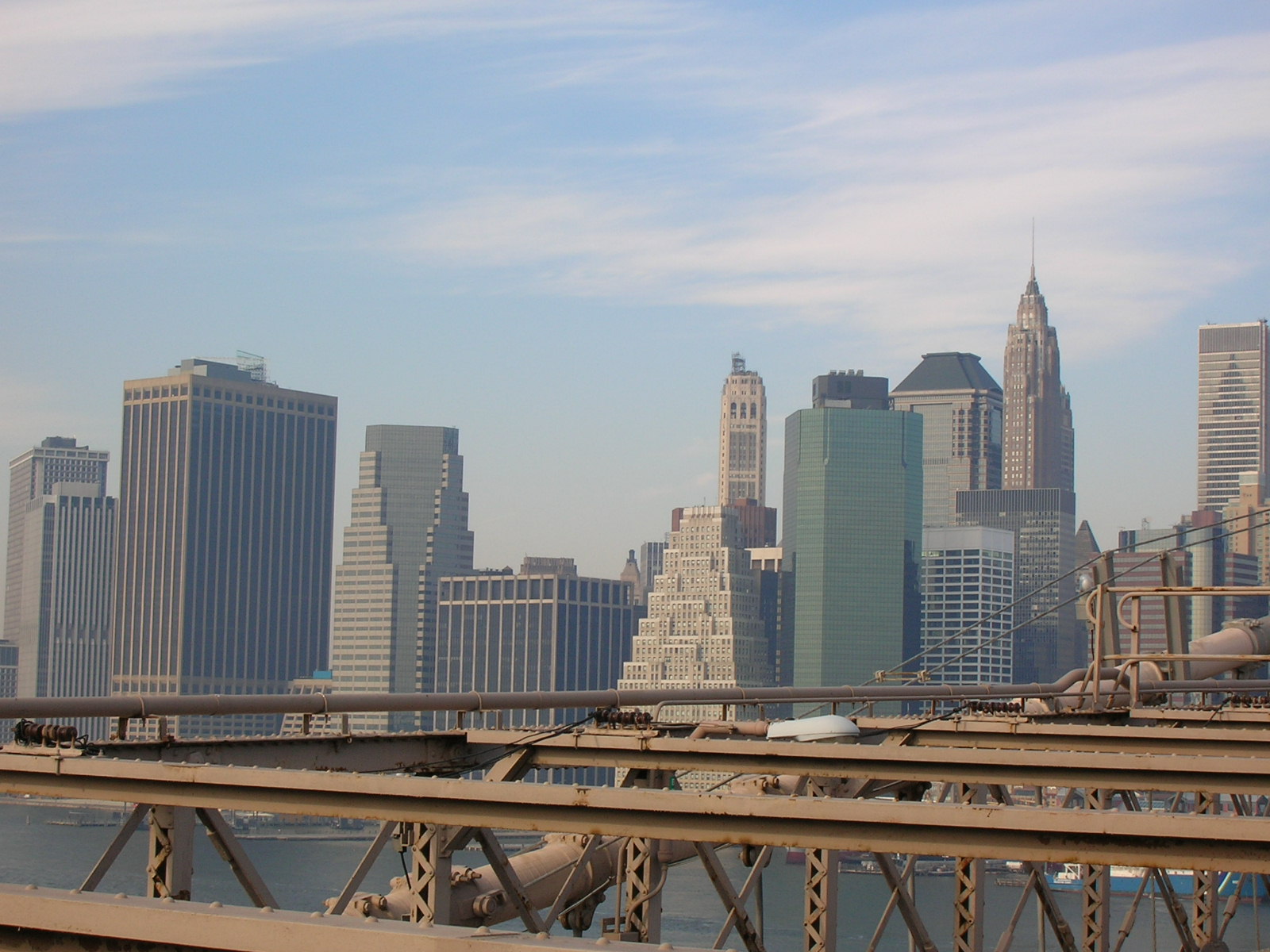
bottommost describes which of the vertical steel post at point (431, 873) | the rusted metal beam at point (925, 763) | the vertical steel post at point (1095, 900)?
the vertical steel post at point (1095, 900)

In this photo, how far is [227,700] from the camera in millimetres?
13258

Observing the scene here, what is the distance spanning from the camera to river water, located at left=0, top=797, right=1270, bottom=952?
3939 inches

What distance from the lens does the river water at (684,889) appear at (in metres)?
100

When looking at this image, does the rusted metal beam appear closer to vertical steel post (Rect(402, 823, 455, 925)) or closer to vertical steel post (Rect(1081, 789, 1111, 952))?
vertical steel post (Rect(402, 823, 455, 925))

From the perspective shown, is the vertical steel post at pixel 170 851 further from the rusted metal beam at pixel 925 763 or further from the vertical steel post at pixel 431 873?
the rusted metal beam at pixel 925 763

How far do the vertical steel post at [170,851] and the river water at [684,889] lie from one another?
63.1 metres

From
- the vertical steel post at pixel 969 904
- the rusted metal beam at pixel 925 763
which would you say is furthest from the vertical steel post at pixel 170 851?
the vertical steel post at pixel 969 904

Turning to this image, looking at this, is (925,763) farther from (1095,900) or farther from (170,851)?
(1095,900)

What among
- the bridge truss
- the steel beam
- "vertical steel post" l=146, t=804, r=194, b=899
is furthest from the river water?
the steel beam

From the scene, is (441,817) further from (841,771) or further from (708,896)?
(708,896)

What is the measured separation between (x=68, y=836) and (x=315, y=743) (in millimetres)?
154797

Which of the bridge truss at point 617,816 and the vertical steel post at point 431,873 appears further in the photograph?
the vertical steel post at point 431,873

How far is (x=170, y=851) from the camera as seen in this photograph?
9.55m

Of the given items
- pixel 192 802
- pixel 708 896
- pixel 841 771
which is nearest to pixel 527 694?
pixel 841 771
